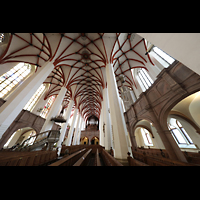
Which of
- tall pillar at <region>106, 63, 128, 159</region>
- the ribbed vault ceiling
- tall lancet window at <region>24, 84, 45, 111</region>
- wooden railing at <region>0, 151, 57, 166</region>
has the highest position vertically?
the ribbed vault ceiling

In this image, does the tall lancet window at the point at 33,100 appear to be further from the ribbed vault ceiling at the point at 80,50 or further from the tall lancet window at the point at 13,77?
the ribbed vault ceiling at the point at 80,50

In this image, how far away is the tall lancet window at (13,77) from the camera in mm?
7652

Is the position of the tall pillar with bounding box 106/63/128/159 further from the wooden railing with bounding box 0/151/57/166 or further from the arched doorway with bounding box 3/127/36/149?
the arched doorway with bounding box 3/127/36/149

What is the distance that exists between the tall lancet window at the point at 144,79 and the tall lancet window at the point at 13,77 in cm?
1467

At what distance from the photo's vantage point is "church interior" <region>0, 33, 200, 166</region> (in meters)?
3.18

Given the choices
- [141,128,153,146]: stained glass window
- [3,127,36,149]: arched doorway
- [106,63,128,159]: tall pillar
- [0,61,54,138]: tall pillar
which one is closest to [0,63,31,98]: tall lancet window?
[0,61,54,138]: tall pillar

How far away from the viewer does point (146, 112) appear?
20.3 ft

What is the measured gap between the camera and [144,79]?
29.9 feet

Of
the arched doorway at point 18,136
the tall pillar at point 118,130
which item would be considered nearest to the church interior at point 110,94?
the tall pillar at point 118,130

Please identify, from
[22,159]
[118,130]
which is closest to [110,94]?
[118,130]

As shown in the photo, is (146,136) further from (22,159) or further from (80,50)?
(80,50)

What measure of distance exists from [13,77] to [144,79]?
49.7 ft
